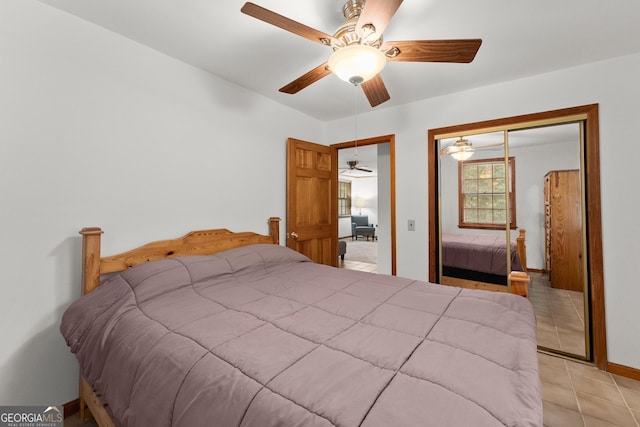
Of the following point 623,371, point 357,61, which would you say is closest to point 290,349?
point 357,61

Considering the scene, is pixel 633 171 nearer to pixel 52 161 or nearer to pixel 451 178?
pixel 451 178

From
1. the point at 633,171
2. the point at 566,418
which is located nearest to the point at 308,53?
the point at 633,171

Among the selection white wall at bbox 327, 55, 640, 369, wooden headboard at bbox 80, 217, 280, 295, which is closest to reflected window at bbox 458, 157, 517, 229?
white wall at bbox 327, 55, 640, 369

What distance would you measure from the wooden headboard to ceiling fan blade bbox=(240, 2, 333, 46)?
1588mm

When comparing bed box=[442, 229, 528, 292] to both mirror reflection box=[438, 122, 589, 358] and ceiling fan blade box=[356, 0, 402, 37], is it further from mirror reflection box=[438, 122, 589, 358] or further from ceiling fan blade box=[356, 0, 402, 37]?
ceiling fan blade box=[356, 0, 402, 37]

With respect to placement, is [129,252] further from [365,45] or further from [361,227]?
[361,227]

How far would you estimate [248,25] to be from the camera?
1804mm

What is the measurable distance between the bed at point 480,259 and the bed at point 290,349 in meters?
1.27

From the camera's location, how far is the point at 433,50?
1.53 m

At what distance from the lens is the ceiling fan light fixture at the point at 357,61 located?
55.3 inches

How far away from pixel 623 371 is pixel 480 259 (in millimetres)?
1252

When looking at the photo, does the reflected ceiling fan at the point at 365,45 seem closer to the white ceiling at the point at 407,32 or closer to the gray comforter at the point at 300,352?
the white ceiling at the point at 407,32

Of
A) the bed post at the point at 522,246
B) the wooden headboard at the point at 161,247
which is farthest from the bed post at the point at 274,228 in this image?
the bed post at the point at 522,246

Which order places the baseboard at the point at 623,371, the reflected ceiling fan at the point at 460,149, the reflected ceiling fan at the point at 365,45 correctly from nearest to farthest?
the reflected ceiling fan at the point at 365,45, the baseboard at the point at 623,371, the reflected ceiling fan at the point at 460,149
